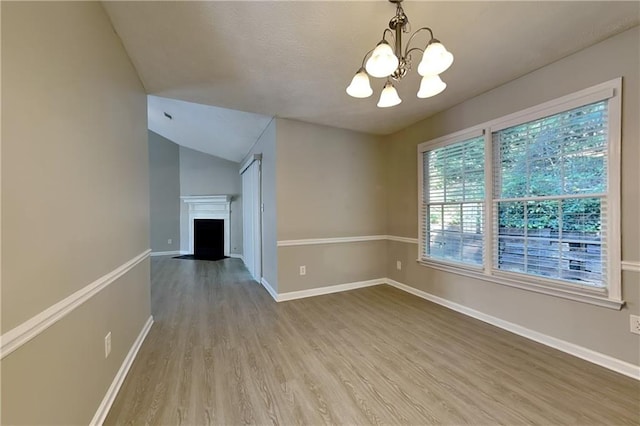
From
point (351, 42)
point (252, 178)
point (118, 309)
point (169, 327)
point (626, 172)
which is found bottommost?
point (169, 327)

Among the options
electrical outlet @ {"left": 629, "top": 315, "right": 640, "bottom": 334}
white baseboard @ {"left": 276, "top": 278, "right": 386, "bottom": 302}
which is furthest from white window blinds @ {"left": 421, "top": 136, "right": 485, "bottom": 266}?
electrical outlet @ {"left": 629, "top": 315, "right": 640, "bottom": 334}

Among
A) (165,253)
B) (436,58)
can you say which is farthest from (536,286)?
(165,253)

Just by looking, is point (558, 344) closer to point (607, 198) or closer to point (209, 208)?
point (607, 198)

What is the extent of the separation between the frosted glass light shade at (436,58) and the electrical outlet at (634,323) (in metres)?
2.18

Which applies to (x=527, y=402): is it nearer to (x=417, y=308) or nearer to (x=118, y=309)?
(x=417, y=308)

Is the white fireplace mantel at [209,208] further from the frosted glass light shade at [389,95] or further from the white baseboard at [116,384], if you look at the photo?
the frosted glass light shade at [389,95]

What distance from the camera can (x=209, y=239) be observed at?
280 inches

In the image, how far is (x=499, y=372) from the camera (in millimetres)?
1899

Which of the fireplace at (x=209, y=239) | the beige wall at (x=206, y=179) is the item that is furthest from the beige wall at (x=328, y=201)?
the fireplace at (x=209, y=239)

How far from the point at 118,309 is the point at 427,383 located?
86.6 inches

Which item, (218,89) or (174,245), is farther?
(174,245)

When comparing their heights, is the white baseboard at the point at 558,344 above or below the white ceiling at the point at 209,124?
below

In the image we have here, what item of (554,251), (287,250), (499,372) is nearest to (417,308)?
(499,372)

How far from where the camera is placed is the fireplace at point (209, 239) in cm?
706
